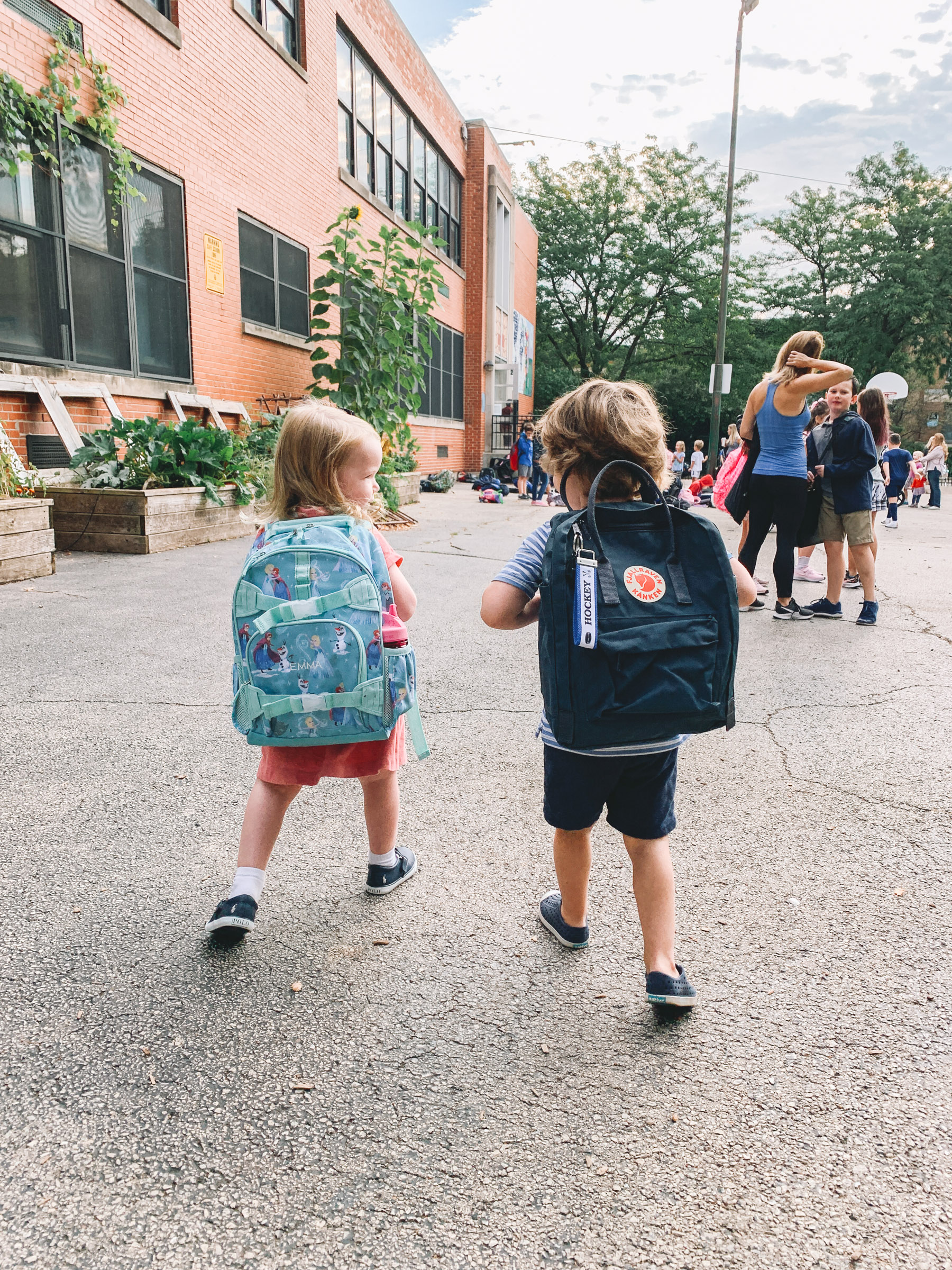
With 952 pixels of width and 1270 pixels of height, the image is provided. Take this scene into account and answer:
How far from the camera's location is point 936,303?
35.3 meters

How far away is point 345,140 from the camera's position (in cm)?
1526

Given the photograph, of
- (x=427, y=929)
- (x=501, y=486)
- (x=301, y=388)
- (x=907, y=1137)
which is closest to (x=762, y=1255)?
(x=907, y=1137)

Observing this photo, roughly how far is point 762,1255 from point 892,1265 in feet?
0.69

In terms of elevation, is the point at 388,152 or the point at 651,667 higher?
the point at 388,152

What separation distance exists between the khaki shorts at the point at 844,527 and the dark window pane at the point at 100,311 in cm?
726

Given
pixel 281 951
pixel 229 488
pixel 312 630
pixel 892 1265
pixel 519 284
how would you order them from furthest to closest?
pixel 519 284
pixel 229 488
pixel 281 951
pixel 312 630
pixel 892 1265

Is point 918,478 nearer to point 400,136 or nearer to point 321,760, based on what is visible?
point 400,136

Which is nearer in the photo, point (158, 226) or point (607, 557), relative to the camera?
point (607, 557)

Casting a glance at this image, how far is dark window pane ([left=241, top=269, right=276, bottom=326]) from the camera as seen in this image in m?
11.8

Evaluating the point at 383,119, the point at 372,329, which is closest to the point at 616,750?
the point at 372,329

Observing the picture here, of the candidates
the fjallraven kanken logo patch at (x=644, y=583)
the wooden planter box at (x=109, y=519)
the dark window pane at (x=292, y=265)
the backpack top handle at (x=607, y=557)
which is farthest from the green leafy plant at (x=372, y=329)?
the fjallraven kanken logo patch at (x=644, y=583)

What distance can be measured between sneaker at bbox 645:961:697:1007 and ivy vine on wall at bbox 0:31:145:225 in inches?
329

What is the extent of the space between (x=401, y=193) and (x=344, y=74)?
3.47 metres

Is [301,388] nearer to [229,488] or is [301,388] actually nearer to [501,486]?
[229,488]
